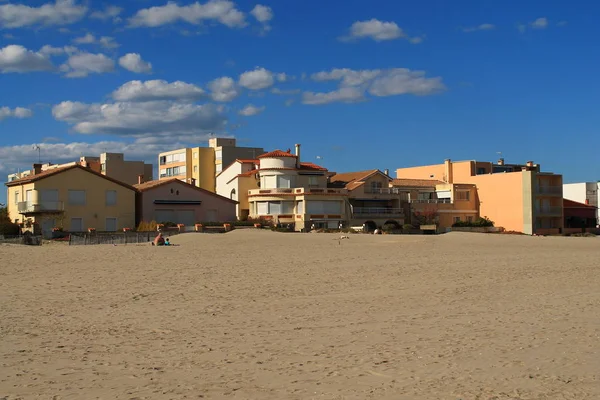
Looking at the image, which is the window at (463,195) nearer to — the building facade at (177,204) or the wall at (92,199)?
the building facade at (177,204)

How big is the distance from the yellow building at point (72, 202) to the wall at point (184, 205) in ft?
4.23

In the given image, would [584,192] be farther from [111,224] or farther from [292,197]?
[111,224]

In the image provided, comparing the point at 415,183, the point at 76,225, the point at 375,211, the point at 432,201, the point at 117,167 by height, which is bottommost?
the point at 76,225

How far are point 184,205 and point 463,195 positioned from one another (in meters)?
27.2

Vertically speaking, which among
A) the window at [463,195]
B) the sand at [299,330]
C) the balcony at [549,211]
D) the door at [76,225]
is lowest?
the sand at [299,330]

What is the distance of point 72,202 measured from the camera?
170 feet

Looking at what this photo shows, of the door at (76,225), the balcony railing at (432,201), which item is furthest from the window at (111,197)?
the balcony railing at (432,201)

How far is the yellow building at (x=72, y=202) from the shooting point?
50.4m

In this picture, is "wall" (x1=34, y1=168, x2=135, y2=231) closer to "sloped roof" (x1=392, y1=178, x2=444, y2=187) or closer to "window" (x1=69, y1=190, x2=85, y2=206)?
"window" (x1=69, y1=190, x2=85, y2=206)

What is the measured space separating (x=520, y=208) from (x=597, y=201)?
18.2 metres

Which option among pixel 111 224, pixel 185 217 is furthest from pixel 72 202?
pixel 185 217

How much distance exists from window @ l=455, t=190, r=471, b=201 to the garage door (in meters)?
25.6

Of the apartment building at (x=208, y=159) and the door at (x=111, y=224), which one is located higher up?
the apartment building at (x=208, y=159)

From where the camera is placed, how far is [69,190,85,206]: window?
51719mm
